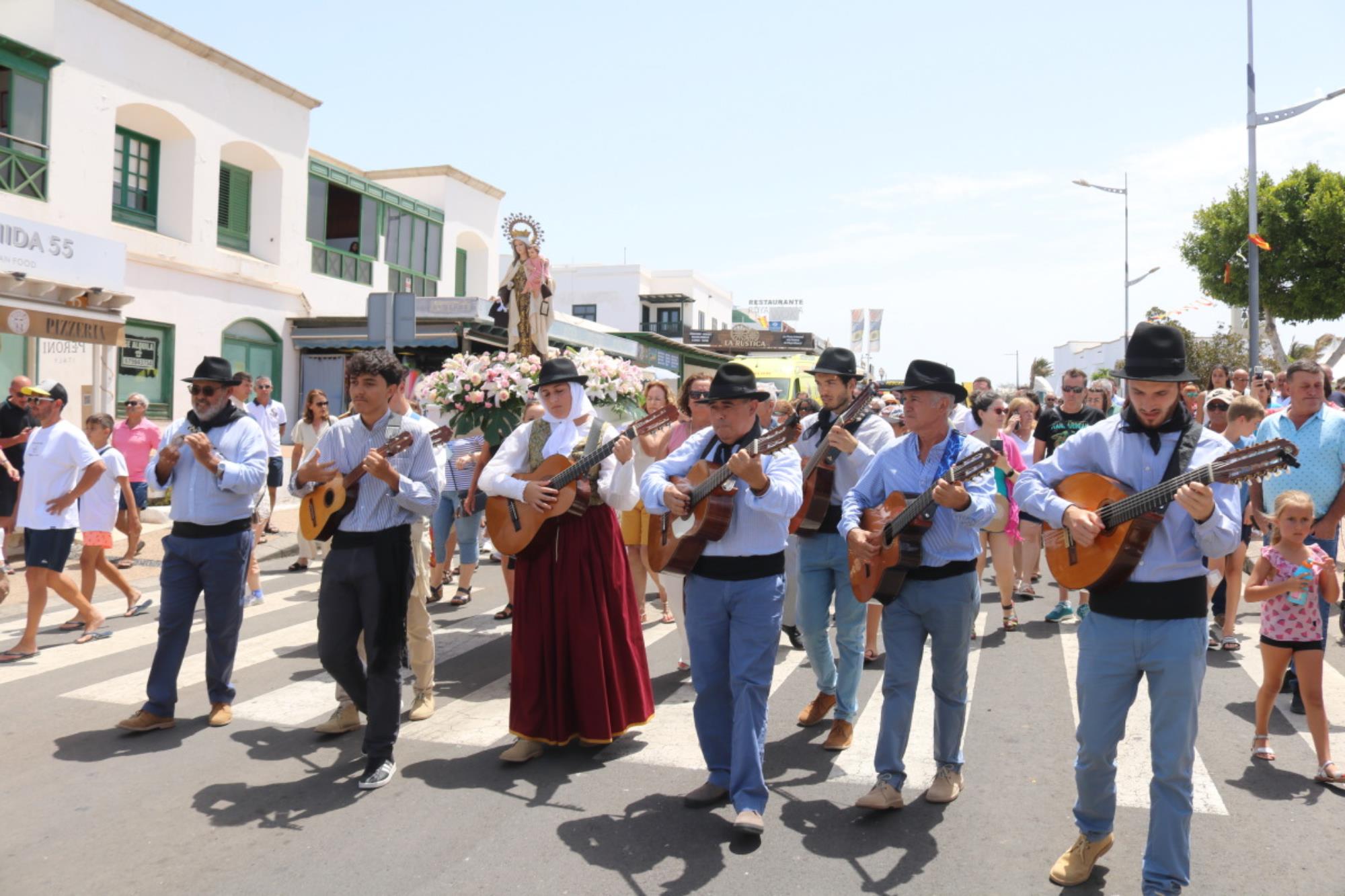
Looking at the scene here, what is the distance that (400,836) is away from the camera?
14.4 feet

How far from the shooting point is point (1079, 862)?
3.96 m

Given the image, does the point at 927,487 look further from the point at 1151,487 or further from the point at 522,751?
the point at 522,751

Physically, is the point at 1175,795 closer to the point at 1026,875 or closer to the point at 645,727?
the point at 1026,875

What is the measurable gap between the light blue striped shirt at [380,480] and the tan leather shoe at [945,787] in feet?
9.59

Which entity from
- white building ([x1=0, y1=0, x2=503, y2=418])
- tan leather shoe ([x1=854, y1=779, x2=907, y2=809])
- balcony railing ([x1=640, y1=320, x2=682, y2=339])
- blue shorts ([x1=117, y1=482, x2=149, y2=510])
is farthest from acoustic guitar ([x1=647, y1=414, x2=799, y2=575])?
balcony railing ([x1=640, y1=320, x2=682, y2=339])

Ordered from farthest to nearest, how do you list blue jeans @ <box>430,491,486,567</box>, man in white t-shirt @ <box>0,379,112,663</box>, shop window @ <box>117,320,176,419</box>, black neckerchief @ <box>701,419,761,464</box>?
shop window @ <box>117,320,176,419</box>, blue jeans @ <box>430,491,486,567</box>, man in white t-shirt @ <box>0,379,112,663</box>, black neckerchief @ <box>701,419,761,464</box>

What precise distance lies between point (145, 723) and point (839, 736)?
Answer: 13.0ft

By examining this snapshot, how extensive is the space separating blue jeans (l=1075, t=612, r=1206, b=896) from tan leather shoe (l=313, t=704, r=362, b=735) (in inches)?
157

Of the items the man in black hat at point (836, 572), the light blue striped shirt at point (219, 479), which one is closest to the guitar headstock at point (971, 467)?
the man in black hat at point (836, 572)

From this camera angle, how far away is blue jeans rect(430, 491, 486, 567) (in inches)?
372

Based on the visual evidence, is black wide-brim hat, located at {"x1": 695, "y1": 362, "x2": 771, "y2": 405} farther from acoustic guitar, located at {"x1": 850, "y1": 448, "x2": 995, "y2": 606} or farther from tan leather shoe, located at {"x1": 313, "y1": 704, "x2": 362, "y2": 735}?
tan leather shoe, located at {"x1": 313, "y1": 704, "x2": 362, "y2": 735}

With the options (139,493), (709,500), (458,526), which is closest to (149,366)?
(139,493)

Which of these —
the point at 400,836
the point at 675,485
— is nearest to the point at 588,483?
the point at 675,485

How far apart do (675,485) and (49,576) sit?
217 inches
